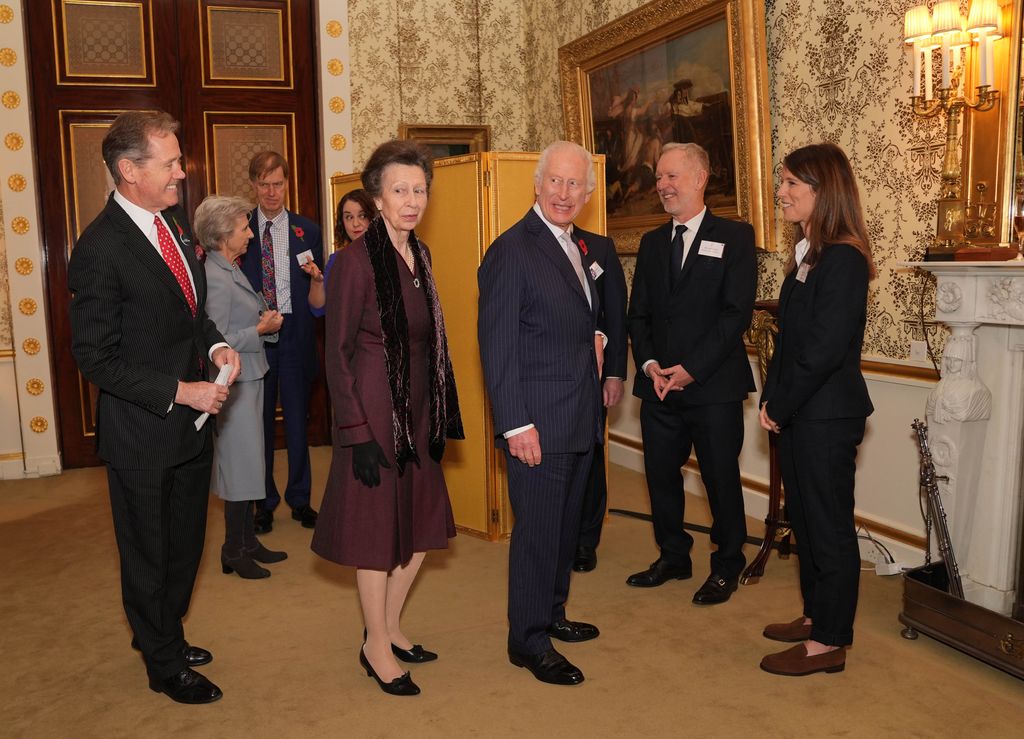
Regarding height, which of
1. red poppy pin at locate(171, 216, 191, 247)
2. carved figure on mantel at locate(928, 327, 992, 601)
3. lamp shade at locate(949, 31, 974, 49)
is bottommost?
carved figure on mantel at locate(928, 327, 992, 601)

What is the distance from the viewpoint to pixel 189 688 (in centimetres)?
302

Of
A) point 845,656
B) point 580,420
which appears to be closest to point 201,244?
point 580,420

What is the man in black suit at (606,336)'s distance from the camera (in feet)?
13.1

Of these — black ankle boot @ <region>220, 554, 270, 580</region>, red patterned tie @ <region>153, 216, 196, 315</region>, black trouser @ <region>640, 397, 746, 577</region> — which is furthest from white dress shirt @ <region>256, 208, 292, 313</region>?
black trouser @ <region>640, 397, 746, 577</region>

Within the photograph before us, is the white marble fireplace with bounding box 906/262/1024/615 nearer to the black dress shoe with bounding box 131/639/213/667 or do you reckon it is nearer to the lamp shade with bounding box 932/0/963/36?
the lamp shade with bounding box 932/0/963/36

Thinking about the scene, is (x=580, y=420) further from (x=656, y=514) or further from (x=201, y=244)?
(x=201, y=244)

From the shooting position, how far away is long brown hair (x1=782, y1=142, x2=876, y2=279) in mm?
2951

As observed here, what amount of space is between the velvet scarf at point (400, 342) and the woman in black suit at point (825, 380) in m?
1.12

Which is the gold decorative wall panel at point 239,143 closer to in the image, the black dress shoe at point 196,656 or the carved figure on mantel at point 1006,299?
the black dress shoe at point 196,656

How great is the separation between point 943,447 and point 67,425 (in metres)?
5.82

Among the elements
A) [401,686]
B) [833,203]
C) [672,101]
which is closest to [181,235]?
[401,686]

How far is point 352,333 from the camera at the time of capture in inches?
110

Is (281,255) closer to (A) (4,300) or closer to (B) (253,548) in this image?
(B) (253,548)

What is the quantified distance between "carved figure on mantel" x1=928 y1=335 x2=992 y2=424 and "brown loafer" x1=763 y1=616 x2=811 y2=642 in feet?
3.13
